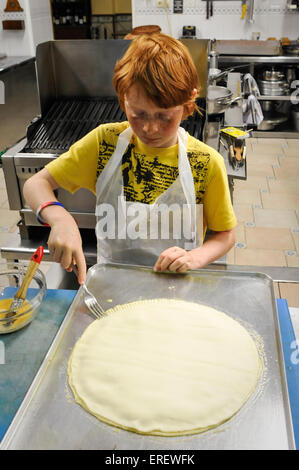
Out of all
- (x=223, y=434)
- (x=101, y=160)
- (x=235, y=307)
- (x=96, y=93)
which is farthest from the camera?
(x=96, y=93)

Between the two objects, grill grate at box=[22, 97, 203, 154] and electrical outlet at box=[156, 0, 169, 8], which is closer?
grill grate at box=[22, 97, 203, 154]

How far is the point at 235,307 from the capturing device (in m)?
1.02

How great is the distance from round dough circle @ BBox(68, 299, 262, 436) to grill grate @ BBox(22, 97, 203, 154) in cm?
106

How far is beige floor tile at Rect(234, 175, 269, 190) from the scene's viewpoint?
4.00m

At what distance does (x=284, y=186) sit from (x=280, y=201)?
0.33m

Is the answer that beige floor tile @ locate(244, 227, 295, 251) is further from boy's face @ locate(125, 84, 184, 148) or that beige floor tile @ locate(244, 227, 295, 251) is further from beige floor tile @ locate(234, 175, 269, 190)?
boy's face @ locate(125, 84, 184, 148)

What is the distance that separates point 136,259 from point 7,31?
16.3 ft

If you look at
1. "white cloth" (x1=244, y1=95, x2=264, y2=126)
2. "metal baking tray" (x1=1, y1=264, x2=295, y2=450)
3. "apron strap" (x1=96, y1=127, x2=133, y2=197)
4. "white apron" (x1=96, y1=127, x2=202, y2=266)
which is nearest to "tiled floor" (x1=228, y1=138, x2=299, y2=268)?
"white cloth" (x1=244, y1=95, x2=264, y2=126)

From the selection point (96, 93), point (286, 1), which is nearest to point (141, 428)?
point (96, 93)

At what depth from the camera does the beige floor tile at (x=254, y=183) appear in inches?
158

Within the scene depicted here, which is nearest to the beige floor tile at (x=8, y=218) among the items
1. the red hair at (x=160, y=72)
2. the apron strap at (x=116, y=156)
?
the apron strap at (x=116, y=156)

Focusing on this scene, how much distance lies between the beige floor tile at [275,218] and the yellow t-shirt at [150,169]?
7.23 ft

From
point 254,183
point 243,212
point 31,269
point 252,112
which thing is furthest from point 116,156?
point 254,183

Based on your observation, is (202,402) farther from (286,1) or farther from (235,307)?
(286,1)
